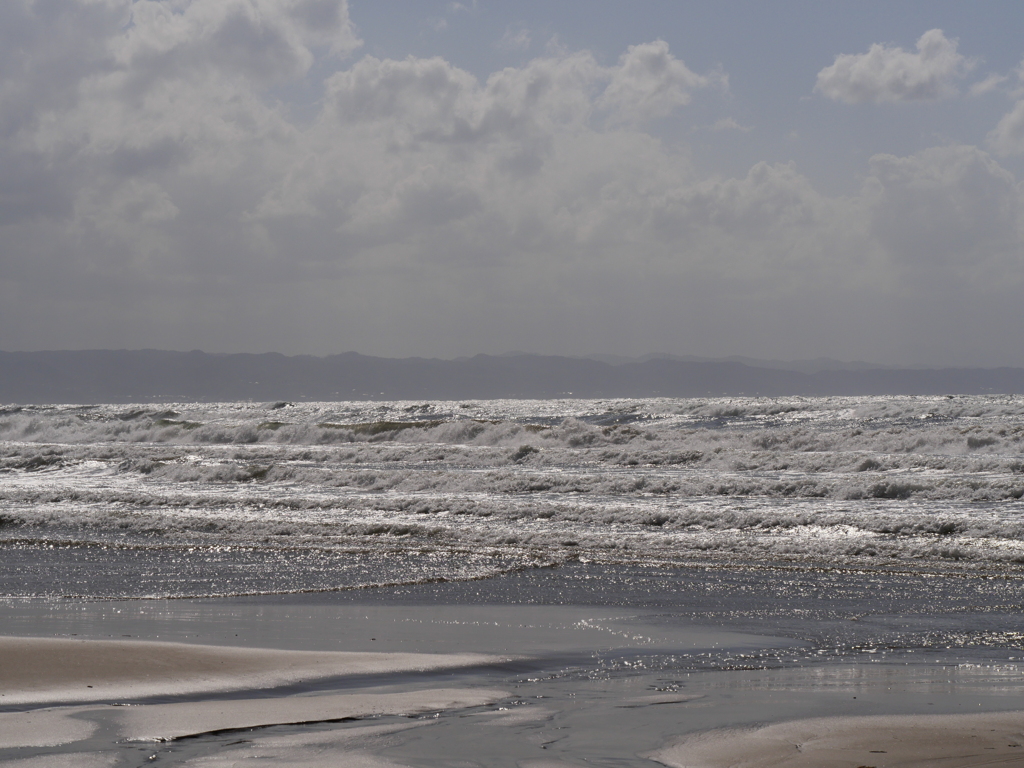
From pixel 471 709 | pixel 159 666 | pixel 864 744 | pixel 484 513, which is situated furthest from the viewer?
pixel 484 513

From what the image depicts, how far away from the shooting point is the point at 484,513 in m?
17.2

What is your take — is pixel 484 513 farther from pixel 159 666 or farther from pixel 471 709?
pixel 471 709

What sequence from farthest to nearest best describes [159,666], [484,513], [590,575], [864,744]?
[484,513] → [590,575] → [159,666] → [864,744]

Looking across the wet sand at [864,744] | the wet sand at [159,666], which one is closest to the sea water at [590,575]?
the wet sand at [864,744]

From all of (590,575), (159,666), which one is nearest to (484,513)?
(590,575)

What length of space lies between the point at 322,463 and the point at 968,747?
1049 inches

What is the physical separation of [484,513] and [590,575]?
5940mm

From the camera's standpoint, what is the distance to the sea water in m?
6.57

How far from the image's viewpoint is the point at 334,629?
8.54m

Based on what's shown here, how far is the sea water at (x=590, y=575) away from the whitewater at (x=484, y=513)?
0.08 m

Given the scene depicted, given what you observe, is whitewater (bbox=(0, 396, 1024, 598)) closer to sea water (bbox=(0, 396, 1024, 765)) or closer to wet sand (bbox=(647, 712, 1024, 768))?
sea water (bbox=(0, 396, 1024, 765))

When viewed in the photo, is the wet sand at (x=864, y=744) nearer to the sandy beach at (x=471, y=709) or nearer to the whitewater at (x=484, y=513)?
the sandy beach at (x=471, y=709)

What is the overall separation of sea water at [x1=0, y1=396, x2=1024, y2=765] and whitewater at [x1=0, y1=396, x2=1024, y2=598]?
0.25ft

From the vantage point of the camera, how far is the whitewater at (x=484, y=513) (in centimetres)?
1216
